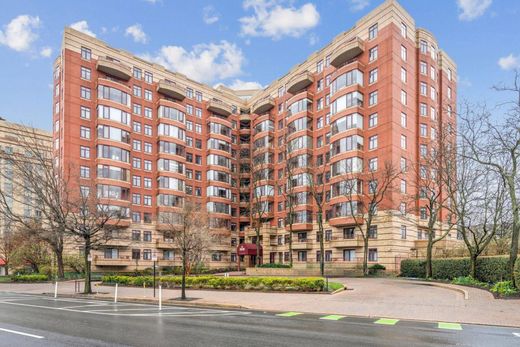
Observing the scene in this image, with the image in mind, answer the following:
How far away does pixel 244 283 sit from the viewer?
29.6 metres

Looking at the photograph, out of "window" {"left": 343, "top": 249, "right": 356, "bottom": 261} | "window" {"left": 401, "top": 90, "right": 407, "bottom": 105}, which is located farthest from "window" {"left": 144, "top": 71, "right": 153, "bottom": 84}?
"window" {"left": 343, "top": 249, "right": 356, "bottom": 261}

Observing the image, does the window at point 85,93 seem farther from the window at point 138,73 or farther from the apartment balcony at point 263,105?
the apartment balcony at point 263,105

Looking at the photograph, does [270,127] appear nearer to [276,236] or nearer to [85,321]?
[276,236]

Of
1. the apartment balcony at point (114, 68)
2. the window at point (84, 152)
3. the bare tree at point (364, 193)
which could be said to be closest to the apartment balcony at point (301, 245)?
the bare tree at point (364, 193)

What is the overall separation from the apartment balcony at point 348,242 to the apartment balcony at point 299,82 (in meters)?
24.7

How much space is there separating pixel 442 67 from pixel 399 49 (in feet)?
38.6

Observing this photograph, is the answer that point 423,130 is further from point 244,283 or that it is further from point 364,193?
point 244,283

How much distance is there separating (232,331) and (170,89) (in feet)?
197

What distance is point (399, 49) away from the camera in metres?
50.9

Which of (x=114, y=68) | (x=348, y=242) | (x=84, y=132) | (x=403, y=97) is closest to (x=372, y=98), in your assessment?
(x=403, y=97)

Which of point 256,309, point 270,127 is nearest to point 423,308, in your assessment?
point 256,309

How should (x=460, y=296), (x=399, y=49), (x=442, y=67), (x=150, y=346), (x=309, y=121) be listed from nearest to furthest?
(x=150, y=346), (x=460, y=296), (x=399, y=49), (x=442, y=67), (x=309, y=121)

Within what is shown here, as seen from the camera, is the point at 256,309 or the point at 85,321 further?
the point at 256,309

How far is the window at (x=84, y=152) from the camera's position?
58.1m
